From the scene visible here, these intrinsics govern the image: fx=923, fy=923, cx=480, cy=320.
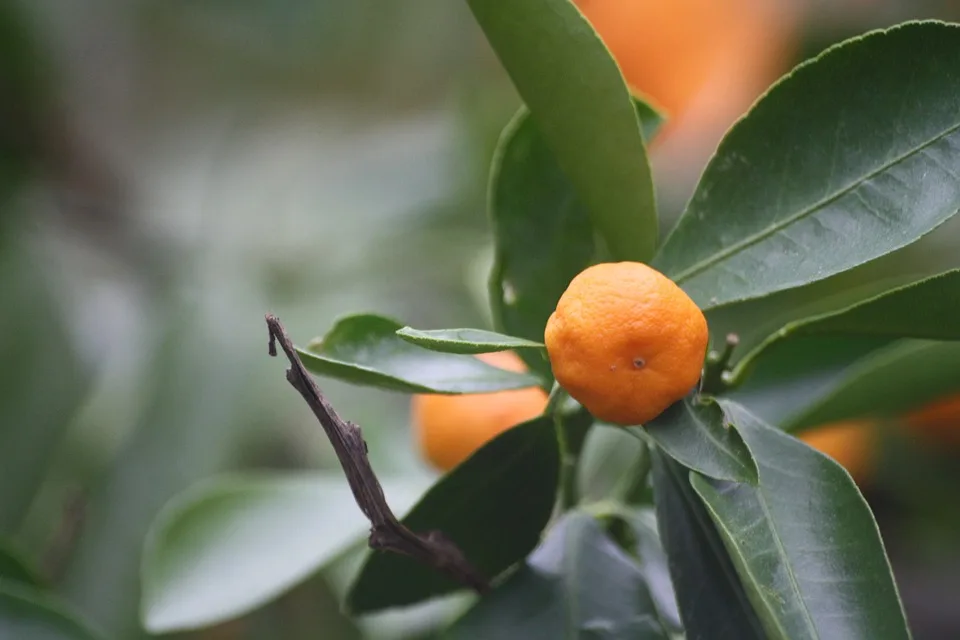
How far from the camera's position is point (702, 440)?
36 centimetres

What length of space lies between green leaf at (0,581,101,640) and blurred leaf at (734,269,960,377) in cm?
45

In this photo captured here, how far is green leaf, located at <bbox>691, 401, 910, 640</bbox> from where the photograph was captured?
1.14 feet

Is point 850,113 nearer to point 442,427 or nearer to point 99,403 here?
point 442,427

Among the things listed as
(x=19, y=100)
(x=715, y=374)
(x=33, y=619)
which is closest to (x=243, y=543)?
(x=33, y=619)

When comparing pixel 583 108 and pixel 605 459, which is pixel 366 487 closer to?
pixel 583 108

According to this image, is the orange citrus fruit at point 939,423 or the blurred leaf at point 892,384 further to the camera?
the orange citrus fruit at point 939,423

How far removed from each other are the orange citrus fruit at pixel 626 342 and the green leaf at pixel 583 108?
0.08m

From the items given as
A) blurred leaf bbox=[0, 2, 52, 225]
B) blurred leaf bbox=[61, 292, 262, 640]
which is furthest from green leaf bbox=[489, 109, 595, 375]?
blurred leaf bbox=[0, 2, 52, 225]

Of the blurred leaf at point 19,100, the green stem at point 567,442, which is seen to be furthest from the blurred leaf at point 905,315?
the blurred leaf at point 19,100

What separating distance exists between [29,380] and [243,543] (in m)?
0.57

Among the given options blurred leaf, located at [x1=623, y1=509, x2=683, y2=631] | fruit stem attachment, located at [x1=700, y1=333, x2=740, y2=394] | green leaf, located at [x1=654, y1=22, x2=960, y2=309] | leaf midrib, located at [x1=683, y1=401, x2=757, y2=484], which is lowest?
blurred leaf, located at [x1=623, y1=509, x2=683, y2=631]

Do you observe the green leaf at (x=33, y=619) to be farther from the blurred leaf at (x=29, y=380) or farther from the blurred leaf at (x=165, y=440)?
the blurred leaf at (x=29, y=380)

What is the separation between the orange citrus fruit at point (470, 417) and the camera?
0.58 meters

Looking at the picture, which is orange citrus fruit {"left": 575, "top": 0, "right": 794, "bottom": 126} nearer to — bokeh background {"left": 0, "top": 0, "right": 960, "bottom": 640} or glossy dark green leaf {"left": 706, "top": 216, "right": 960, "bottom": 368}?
bokeh background {"left": 0, "top": 0, "right": 960, "bottom": 640}
